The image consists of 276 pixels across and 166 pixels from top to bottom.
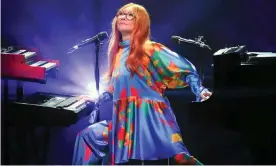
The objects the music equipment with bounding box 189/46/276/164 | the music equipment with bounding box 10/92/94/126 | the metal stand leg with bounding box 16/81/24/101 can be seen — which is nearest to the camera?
the music equipment with bounding box 189/46/276/164

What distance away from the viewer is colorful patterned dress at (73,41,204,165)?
220 centimetres

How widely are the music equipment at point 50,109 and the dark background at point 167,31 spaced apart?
49 millimetres

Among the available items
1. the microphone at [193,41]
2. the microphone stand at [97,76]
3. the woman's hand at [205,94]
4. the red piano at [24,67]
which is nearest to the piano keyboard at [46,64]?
the red piano at [24,67]

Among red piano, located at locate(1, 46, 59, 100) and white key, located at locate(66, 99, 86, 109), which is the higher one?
red piano, located at locate(1, 46, 59, 100)

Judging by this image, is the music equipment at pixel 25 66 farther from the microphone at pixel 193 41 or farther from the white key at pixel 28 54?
the microphone at pixel 193 41

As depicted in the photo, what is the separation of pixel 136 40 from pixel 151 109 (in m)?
0.35

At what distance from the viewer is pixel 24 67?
2.29 m

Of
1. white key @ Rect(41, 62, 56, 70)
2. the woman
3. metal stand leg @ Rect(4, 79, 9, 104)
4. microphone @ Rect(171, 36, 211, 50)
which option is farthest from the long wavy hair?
metal stand leg @ Rect(4, 79, 9, 104)

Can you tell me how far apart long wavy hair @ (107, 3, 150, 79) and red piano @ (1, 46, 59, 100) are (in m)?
0.30

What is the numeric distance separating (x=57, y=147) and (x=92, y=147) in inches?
8.3

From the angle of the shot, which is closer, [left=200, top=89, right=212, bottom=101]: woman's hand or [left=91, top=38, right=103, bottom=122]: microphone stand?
[left=200, top=89, right=212, bottom=101]: woman's hand

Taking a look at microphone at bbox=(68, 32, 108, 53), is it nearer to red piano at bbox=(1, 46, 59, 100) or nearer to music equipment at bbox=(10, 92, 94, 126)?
red piano at bbox=(1, 46, 59, 100)

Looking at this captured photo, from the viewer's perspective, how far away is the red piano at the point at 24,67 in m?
2.28

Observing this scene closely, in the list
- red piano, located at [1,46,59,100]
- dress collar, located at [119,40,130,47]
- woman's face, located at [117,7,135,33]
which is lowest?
red piano, located at [1,46,59,100]
